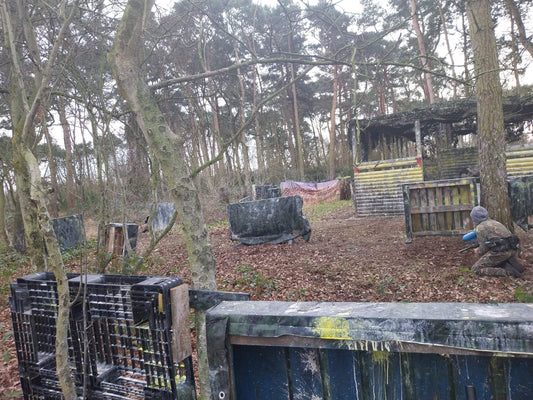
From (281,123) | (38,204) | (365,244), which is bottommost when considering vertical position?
(365,244)

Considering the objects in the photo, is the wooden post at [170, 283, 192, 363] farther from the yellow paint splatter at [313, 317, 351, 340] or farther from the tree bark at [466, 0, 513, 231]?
the tree bark at [466, 0, 513, 231]

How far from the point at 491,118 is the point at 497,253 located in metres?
2.69

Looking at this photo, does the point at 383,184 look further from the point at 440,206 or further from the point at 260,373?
the point at 260,373

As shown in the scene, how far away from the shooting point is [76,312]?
2.17 meters

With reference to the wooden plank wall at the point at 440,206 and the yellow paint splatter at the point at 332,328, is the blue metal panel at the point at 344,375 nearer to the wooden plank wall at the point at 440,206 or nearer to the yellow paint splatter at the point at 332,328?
the yellow paint splatter at the point at 332,328

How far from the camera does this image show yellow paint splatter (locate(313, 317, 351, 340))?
54.8 inches

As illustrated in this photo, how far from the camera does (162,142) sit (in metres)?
2.78

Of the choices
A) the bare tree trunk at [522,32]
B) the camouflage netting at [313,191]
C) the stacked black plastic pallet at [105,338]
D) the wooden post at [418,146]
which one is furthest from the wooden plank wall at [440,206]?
the camouflage netting at [313,191]

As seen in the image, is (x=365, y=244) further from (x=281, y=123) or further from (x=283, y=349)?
(x=281, y=123)

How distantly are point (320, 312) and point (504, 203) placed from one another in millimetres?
6387

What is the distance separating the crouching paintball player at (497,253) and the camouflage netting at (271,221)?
4.47m

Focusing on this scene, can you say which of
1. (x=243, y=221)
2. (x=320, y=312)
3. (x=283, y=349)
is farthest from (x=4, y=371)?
(x=243, y=221)

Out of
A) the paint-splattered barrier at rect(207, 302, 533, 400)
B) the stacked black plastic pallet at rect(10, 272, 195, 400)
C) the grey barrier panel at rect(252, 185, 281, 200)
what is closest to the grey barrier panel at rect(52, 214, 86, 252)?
the grey barrier panel at rect(252, 185, 281, 200)

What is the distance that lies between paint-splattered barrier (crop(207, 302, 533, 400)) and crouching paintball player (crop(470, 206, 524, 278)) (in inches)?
174
